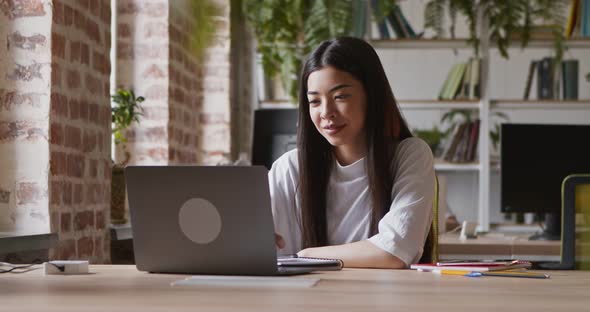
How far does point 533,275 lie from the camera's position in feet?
5.76

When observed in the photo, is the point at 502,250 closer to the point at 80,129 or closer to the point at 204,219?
the point at 80,129

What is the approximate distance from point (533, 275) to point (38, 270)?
1.04m

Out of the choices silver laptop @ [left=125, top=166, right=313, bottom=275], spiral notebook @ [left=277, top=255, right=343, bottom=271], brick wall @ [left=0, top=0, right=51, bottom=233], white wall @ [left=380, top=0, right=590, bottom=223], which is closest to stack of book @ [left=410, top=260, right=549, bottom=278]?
spiral notebook @ [left=277, top=255, right=343, bottom=271]

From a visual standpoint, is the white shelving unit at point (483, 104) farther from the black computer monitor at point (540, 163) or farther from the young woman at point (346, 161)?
the young woman at point (346, 161)

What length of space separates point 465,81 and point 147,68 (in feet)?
6.64

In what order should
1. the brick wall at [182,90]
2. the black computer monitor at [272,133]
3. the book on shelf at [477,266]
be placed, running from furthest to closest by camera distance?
1. the brick wall at [182,90]
2. the black computer monitor at [272,133]
3. the book on shelf at [477,266]

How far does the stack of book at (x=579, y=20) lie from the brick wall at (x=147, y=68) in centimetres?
248

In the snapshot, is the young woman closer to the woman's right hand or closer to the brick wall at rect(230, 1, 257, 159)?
the woman's right hand

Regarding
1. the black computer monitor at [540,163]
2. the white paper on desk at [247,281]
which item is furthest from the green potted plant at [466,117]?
the white paper on desk at [247,281]

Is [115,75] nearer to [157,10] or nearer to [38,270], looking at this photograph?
[157,10]

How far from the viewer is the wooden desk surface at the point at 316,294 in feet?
4.26

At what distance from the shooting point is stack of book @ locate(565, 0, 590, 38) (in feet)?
17.0

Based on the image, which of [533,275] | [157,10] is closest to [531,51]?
[157,10]

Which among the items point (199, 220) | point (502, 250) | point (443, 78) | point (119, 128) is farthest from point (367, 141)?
point (443, 78)
